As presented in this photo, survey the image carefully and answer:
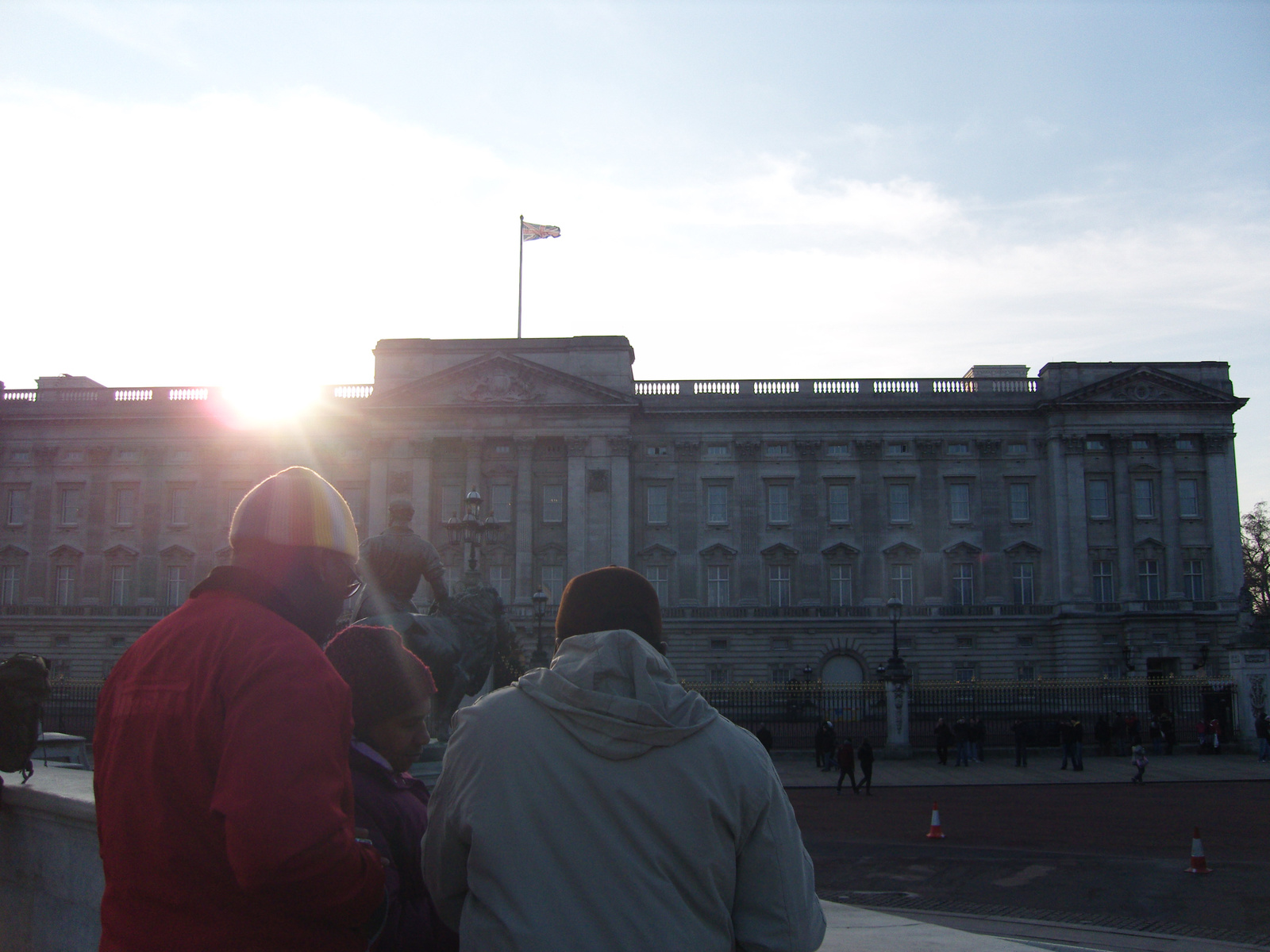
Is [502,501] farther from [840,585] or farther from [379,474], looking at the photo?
[840,585]

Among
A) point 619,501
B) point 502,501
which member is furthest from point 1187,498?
point 502,501

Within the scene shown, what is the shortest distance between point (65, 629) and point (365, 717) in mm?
60266

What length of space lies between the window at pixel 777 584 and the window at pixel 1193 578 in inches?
756

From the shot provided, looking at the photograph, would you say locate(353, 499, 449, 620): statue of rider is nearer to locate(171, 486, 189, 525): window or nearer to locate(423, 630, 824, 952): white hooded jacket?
locate(423, 630, 824, 952): white hooded jacket

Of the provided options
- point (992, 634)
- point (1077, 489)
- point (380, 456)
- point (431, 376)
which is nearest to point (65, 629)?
point (380, 456)

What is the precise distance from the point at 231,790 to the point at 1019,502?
5672 cm

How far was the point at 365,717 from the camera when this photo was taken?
362 centimetres

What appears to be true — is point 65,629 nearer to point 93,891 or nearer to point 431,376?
point 431,376

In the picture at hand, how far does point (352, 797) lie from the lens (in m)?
2.89

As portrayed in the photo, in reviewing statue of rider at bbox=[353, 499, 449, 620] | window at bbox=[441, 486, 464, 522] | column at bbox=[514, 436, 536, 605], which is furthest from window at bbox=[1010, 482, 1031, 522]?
statue of rider at bbox=[353, 499, 449, 620]

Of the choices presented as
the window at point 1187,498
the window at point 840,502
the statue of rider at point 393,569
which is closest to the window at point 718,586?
the window at point 840,502

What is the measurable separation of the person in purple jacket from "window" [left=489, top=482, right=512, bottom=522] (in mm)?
51276

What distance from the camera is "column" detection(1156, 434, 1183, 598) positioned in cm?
5359

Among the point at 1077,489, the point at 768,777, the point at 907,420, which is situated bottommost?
the point at 768,777
